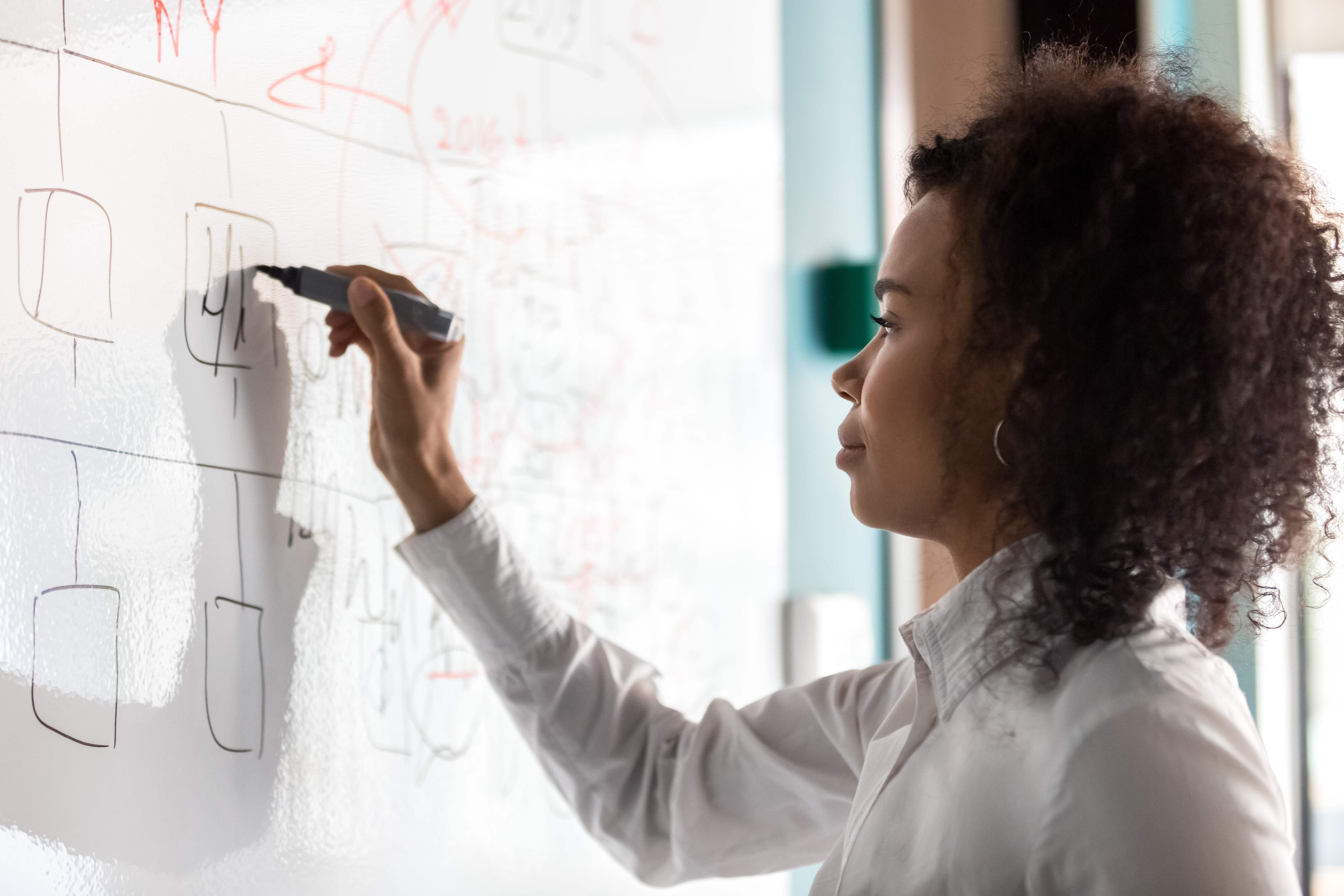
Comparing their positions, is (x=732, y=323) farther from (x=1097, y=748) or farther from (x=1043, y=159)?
(x=1097, y=748)

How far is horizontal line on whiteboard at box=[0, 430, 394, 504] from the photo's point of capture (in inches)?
26.6

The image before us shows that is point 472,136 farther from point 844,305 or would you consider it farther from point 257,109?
point 844,305

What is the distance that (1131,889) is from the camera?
1.98ft

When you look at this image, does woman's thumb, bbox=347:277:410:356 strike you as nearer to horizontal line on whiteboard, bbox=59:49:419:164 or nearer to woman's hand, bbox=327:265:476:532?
woman's hand, bbox=327:265:476:532

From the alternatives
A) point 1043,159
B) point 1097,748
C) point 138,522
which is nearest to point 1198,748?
point 1097,748

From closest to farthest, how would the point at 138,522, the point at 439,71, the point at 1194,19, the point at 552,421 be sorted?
the point at 138,522 → the point at 439,71 → the point at 552,421 → the point at 1194,19

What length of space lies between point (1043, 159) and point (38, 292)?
0.63 m

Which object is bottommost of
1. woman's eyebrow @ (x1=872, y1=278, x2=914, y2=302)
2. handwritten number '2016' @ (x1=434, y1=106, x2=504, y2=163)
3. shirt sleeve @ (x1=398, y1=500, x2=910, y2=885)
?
shirt sleeve @ (x1=398, y1=500, x2=910, y2=885)

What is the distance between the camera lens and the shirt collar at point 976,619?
2.50 ft

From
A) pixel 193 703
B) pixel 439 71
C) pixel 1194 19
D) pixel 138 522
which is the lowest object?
pixel 193 703

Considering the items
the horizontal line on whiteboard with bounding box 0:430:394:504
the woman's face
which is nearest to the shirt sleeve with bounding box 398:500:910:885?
the horizontal line on whiteboard with bounding box 0:430:394:504

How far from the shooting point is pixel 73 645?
69 cm

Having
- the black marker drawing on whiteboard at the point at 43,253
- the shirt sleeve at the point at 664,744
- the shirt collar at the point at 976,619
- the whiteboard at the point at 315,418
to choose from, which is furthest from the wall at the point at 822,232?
the black marker drawing on whiteboard at the point at 43,253

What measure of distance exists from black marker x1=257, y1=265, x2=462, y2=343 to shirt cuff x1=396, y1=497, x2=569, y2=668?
0.48ft
